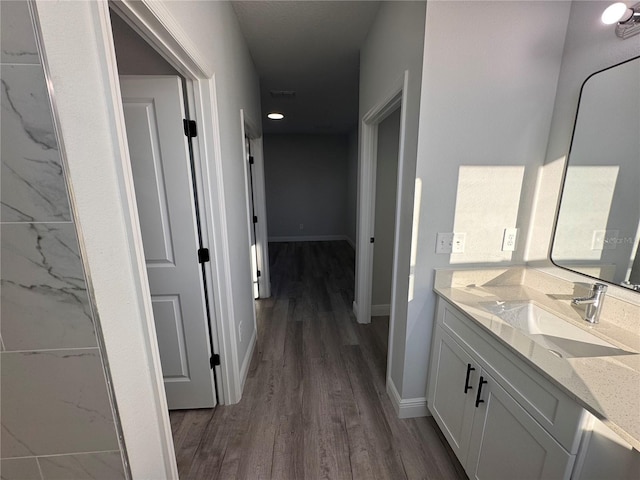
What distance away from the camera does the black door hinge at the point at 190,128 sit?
1449 mm

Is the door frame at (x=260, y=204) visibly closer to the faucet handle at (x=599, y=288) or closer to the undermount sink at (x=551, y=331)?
the undermount sink at (x=551, y=331)

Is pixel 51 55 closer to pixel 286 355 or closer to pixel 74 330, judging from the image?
pixel 74 330

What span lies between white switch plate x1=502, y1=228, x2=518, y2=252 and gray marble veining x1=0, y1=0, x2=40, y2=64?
1933 mm

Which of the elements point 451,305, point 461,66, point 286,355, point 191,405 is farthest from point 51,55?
point 286,355

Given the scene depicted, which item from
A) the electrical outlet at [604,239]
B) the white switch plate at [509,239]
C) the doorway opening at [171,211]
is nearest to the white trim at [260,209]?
the doorway opening at [171,211]

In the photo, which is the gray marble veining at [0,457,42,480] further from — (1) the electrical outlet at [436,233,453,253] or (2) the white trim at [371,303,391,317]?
(2) the white trim at [371,303,391,317]

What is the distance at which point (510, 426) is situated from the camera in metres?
1.05

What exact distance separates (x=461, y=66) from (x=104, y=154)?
1.55 meters

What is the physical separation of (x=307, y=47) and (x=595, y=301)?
2605mm

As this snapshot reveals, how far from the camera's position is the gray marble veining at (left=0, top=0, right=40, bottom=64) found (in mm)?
487

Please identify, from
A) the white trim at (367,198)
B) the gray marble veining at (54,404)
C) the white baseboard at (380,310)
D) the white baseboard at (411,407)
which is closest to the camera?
the gray marble veining at (54,404)

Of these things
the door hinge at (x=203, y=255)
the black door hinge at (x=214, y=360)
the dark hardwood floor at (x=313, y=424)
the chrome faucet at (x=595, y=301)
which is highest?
the door hinge at (x=203, y=255)

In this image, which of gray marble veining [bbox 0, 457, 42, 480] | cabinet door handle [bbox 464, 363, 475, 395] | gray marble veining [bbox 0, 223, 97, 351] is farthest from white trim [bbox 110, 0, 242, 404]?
cabinet door handle [bbox 464, 363, 475, 395]

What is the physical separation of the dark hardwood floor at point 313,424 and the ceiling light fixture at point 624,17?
7.13 feet
